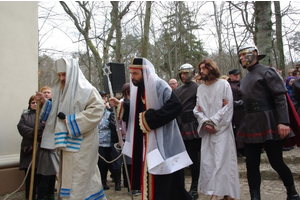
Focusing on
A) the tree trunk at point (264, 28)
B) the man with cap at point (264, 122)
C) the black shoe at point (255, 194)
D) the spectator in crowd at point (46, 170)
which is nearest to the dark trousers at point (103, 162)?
the spectator in crowd at point (46, 170)

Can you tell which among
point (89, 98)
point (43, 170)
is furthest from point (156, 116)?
point (43, 170)

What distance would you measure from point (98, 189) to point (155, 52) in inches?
860

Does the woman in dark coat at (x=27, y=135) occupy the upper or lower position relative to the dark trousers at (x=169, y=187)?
upper

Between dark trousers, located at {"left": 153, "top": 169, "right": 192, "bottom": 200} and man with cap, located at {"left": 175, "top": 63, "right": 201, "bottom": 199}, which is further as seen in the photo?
man with cap, located at {"left": 175, "top": 63, "right": 201, "bottom": 199}

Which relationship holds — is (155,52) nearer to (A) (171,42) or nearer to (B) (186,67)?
(A) (171,42)

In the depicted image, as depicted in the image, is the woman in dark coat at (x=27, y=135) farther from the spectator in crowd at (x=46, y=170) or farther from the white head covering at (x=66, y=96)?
the white head covering at (x=66, y=96)

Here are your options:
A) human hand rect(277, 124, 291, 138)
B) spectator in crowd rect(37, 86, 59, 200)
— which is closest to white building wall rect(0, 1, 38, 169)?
spectator in crowd rect(37, 86, 59, 200)

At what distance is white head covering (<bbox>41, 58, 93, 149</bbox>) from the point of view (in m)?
3.78

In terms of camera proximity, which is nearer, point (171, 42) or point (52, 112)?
point (52, 112)

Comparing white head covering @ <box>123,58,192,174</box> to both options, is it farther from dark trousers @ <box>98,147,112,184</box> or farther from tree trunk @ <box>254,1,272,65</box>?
tree trunk @ <box>254,1,272,65</box>

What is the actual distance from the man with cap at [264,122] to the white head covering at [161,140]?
3.20ft

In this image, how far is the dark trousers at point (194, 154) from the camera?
4.56m

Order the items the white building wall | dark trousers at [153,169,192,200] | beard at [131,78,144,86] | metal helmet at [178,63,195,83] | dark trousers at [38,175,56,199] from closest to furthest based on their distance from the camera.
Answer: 1. dark trousers at [153,169,192,200]
2. beard at [131,78,144,86]
3. dark trousers at [38,175,56,199]
4. metal helmet at [178,63,195,83]
5. the white building wall

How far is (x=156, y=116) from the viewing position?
3.20m
